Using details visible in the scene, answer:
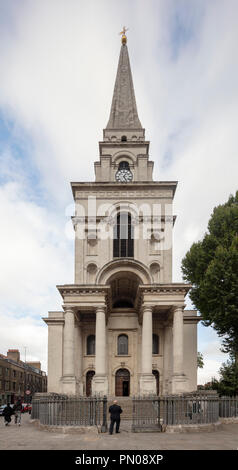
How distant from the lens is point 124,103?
163 ft

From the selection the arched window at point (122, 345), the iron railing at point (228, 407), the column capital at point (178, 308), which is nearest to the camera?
the iron railing at point (228, 407)

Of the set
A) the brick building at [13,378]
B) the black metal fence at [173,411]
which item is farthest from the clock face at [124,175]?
the brick building at [13,378]

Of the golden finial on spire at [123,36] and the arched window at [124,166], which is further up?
the golden finial on spire at [123,36]

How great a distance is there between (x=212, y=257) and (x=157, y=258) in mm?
8320

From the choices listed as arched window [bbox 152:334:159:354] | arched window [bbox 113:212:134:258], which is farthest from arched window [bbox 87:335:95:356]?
arched window [bbox 113:212:134:258]

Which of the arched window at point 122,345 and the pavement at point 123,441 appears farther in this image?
the arched window at point 122,345

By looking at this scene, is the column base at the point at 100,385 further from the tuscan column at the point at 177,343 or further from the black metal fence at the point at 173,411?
the black metal fence at the point at 173,411

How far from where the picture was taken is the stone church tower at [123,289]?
35375 millimetres

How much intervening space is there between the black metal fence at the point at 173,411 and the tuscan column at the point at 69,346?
13.7 meters

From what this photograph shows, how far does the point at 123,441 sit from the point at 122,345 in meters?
24.3

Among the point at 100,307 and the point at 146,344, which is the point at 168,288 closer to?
the point at 146,344

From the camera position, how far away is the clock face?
44688 mm
